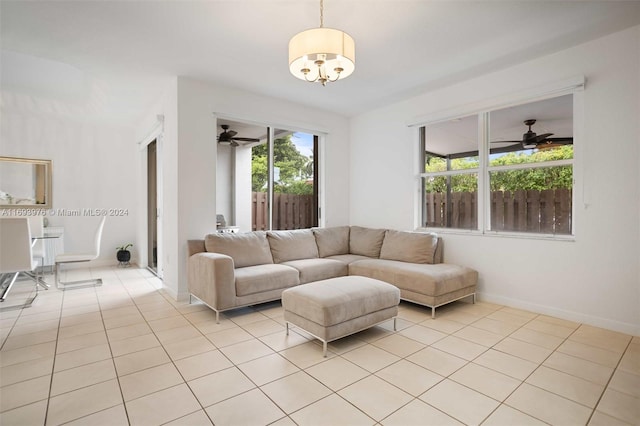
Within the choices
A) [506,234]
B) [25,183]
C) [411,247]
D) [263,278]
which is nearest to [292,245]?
[263,278]

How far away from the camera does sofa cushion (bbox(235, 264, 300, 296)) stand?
3.20m

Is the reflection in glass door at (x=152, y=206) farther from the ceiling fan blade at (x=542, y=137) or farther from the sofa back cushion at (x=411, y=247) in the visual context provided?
the ceiling fan blade at (x=542, y=137)

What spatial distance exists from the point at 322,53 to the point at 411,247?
2671mm

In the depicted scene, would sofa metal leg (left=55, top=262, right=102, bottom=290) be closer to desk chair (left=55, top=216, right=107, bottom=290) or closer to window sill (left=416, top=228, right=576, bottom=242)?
desk chair (left=55, top=216, right=107, bottom=290)

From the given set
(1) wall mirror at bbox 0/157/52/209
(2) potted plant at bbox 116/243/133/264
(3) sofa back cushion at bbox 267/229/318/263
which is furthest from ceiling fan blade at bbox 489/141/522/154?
(1) wall mirror at bbox 0/157/52/209

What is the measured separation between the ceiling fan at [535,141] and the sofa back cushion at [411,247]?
1384 mm

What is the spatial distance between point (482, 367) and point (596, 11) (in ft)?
9.34

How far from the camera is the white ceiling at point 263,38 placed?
243 centimetres

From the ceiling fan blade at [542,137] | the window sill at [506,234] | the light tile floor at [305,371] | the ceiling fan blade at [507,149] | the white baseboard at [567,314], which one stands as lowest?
the light tile floor at [305,371]

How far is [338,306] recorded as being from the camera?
2.46 metres

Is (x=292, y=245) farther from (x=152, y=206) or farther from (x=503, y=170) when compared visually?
(x=152, y=206)

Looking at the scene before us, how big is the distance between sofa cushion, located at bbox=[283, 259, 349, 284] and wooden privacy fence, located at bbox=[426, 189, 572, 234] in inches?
55.8

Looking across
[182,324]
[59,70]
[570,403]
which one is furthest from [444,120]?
[59,70]

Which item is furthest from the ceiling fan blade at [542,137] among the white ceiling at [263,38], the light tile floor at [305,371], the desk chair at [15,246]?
the desk chair at [15,246]
